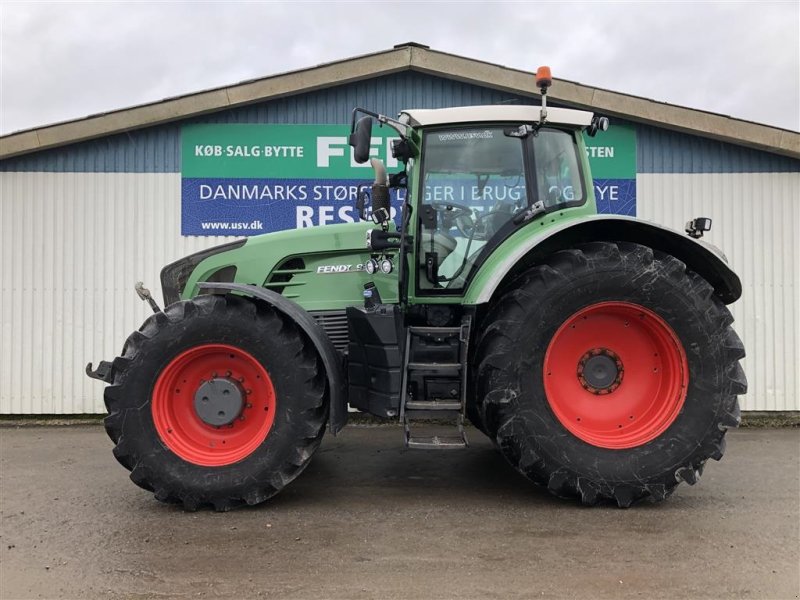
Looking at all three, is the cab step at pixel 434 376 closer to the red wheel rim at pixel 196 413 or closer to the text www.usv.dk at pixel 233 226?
the red wheel rim at pixel 196 413

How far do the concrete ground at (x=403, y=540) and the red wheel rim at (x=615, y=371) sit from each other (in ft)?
1.75

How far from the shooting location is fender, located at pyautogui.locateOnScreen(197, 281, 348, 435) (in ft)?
11.6

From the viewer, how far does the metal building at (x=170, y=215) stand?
21.4 ft

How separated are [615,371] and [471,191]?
1.50m

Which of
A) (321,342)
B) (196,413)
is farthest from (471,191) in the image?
(196,413)

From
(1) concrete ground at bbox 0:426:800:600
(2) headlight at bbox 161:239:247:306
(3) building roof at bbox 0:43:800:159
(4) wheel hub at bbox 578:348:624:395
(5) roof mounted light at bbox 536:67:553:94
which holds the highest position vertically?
(3) building roof at bbox 0:43:800:159

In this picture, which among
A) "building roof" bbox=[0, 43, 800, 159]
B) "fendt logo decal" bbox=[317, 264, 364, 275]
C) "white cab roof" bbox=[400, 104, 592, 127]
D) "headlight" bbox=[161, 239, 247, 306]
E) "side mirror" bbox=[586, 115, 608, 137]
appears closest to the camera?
"white cab roof" bbox=[400, 104, 592, 127]

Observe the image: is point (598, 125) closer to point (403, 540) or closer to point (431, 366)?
point (431, 366)

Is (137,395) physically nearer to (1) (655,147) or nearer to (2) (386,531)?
(2) (386,531)

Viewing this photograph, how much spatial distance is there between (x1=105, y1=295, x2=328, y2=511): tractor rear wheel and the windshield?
1.07m

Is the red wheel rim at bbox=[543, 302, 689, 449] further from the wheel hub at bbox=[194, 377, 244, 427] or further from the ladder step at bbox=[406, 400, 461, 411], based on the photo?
the wheel hub at bbox=[194, 377, 244, 427]

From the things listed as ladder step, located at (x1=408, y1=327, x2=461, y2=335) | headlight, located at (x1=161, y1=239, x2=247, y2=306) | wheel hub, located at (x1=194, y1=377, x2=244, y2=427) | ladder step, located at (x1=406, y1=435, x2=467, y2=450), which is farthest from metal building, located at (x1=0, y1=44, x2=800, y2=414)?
ladder step, located at (x1=406, y1=435, x2=467, y2=450)

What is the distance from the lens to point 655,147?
21.8 feet

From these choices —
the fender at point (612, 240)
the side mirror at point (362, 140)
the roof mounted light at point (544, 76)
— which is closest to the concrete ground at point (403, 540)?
the fender at point (612, 240)
